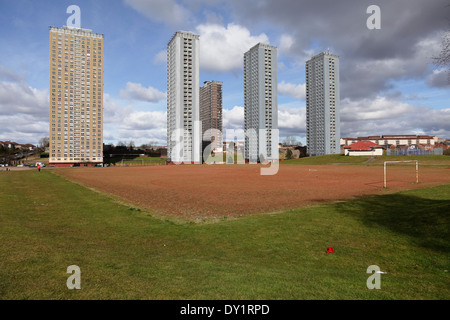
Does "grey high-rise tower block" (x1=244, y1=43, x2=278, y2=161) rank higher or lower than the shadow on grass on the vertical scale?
higher

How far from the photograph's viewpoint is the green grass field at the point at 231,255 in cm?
427

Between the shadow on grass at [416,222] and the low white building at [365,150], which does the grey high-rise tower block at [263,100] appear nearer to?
the low white building at [365,150]

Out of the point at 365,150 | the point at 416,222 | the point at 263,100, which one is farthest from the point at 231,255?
the point at 263,100

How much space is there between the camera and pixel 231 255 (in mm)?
7035

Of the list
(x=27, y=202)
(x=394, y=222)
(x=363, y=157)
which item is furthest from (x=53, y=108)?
(x=394, y=222)

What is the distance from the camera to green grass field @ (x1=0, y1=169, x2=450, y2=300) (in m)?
4.27

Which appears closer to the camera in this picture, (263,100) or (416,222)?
(416,222)

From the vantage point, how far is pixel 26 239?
7438mm

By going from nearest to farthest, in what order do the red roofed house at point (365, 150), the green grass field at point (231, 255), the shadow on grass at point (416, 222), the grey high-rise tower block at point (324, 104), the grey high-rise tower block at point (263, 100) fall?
1. the green grass field at point (231, 255)
2. the shadow on grass at point (416, 222)
3. the red roofed house at point (365, 150)
4. the grey high-rise tower block at point (263, 100)
5. the grey high-rise tower block at point (324, 104)

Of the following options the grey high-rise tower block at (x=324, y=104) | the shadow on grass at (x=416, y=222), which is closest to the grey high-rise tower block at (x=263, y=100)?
the grey high-rise tower block at (x=324, y=104)

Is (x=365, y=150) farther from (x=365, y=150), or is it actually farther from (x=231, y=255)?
(x=231, y=255)

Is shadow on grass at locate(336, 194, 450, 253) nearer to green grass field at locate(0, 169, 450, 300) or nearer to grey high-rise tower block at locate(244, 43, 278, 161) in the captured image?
green grass field at locate(0, 169, 450, 300)

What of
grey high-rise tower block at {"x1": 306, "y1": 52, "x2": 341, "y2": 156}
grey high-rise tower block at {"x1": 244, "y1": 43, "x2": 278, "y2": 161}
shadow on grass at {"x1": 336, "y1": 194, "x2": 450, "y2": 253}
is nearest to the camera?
shadow on grass at {"x1": 336, "y1": 194, "x2": 450, "y2": 253}

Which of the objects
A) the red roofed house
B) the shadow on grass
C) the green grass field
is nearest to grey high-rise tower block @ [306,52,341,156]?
the red roofed house
